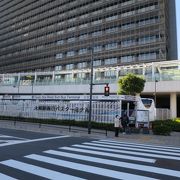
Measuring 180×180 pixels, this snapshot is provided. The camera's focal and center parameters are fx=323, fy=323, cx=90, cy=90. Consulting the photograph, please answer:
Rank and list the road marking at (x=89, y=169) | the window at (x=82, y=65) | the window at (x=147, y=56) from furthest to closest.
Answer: the window at (x=82, y=65), the window at (x=147, y=56), the road marking at (x=89, y=169)

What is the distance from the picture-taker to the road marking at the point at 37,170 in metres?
8.56

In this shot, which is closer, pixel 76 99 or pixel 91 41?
pixel 76 99

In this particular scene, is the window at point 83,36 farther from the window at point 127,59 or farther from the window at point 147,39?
the window at point 147,39

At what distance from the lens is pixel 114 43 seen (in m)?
84.6

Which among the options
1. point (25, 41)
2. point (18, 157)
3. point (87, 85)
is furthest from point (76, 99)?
point (25, 41)

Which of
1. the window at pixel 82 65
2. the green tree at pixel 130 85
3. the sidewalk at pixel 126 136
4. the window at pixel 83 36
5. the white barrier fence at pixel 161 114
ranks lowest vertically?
the sidewalk at pixel 126 136

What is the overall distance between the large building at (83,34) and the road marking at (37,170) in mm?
56473

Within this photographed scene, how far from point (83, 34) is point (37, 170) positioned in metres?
86.2

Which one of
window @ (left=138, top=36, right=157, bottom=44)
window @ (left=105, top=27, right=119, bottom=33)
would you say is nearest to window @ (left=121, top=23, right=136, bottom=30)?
window @ (left=105, top=27, right=119, bottom=33)

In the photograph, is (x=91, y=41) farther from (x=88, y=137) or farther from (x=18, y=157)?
(x=18, y=157)

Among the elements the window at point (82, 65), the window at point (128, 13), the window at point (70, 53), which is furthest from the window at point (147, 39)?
the window at point (70, 53)

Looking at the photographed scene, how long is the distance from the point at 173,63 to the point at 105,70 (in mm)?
14374

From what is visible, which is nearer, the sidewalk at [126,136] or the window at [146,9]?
the sidewalk at [126,136]

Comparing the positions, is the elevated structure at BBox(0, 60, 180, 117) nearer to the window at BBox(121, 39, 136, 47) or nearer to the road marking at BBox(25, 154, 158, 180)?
the window at BBox(121, 39, 136, 47)
